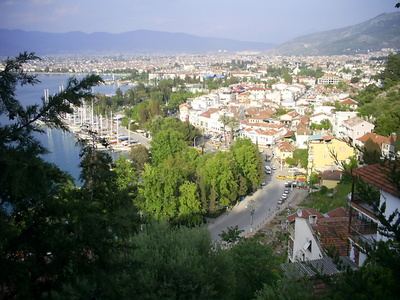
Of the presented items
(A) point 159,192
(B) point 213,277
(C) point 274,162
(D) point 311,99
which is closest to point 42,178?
(B) point 213,277

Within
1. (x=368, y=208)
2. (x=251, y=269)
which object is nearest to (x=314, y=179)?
(x=251, y=269)

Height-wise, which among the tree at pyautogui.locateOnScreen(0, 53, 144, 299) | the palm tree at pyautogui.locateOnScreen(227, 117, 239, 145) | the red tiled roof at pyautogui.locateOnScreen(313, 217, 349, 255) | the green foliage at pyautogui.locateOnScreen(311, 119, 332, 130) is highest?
the tree at pyautogui.locateOnScreen(0, 53, 144, 299)

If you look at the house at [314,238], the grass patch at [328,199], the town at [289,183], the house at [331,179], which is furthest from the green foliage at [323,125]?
the house at [314,238]

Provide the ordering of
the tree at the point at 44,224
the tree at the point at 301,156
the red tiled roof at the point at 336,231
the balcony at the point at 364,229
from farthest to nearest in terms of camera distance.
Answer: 1. the tree at the point at 301,156
2. the red tiled roof at the point at 336,231
3. the balcony at the point at 364,229
4. the tree at the point at 44,224

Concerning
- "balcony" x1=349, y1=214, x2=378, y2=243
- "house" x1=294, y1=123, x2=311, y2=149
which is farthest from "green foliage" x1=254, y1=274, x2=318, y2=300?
"house" x1=294, y1=123, x2=311, y2=149

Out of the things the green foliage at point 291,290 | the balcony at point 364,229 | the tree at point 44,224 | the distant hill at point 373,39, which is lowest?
the green foliage at point 291,290

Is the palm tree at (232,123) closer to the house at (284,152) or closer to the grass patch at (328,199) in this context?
the house at (284,152)

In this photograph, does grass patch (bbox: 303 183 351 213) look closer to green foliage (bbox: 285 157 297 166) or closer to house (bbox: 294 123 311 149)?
green foliage (bbox: 285 157 297 166)
